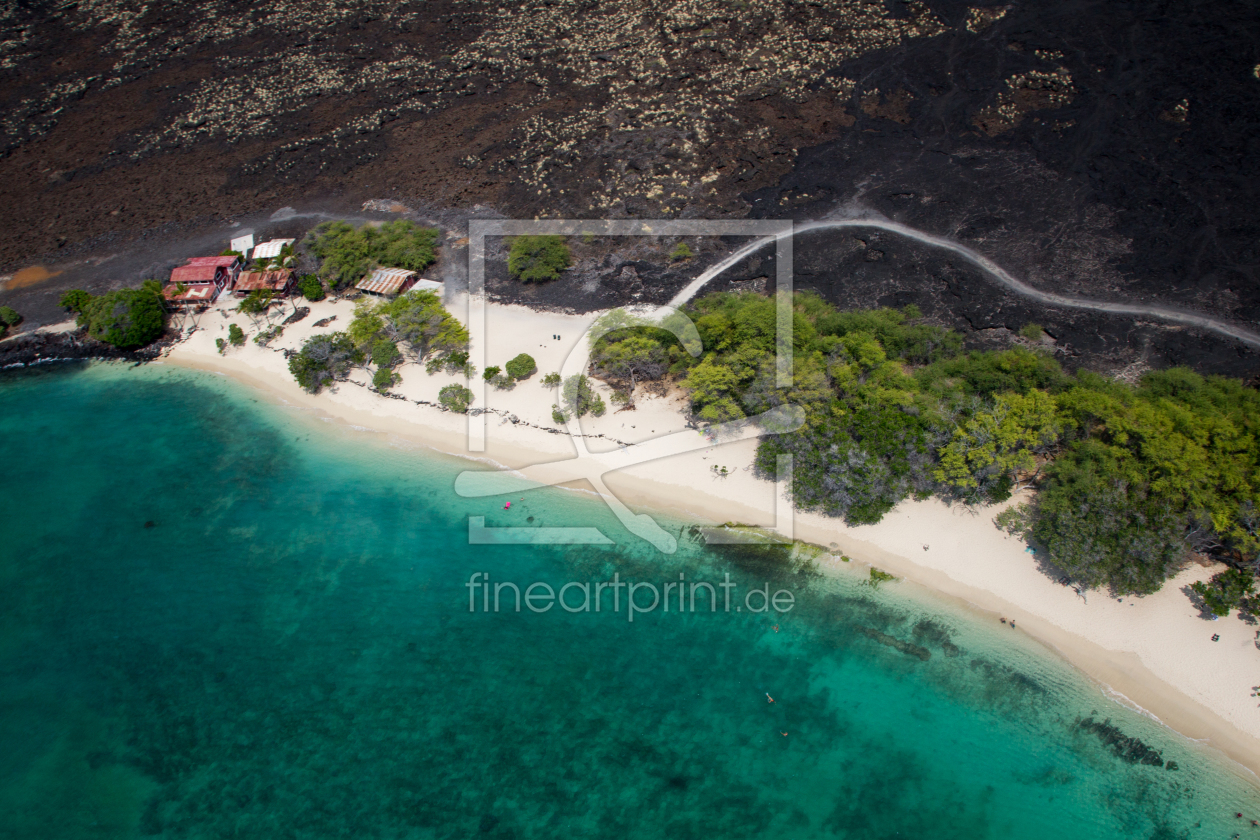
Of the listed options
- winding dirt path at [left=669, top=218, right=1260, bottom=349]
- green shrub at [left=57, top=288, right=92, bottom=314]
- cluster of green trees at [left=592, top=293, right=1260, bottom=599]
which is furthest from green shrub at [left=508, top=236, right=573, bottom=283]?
green shrub at [left=57, top=288, right=92, bottom=314]

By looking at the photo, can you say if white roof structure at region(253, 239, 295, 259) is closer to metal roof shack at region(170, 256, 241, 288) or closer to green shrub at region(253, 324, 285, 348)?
metal roof shack at region(170, 256, 241, 288)

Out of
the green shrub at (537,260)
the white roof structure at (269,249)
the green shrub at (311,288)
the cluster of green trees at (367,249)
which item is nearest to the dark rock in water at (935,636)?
the green shrub at (537,260)

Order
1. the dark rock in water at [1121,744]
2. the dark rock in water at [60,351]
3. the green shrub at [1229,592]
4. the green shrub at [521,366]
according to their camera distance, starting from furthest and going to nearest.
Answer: the dark rock in water at [60,351] → the green shrub at [521,366] → the green shrub at [1229,592] → the dark rock in water at [1121,744]

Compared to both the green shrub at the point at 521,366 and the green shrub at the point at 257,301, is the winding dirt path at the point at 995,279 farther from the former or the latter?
the green shrub at the point at 257,301

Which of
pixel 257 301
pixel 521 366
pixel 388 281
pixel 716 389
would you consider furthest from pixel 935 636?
pixel 257 301

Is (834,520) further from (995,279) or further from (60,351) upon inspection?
(60,351)
